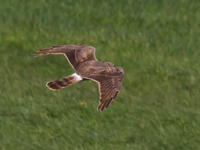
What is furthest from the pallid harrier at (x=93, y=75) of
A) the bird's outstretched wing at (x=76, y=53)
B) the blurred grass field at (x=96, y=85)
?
the blurred grass field at (x=96, y=85)

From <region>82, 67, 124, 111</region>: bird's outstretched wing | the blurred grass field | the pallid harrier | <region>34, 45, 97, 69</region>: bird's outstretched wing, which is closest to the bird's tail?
the pallid harrier

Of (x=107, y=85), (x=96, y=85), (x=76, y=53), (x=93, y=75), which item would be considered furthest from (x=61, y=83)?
(x=96, y=85)

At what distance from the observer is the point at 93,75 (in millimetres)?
8117

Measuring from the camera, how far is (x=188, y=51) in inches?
513

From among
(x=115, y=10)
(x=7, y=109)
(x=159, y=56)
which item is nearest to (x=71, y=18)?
(x=115, y=10)

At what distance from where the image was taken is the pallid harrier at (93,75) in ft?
24.9

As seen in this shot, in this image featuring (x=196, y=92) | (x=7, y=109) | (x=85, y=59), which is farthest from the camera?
(x=196, y=92)

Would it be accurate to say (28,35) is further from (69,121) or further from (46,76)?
(69,121)

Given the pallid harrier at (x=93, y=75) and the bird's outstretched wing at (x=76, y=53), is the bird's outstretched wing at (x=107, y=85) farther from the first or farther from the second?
the bird's outstretched wing at (x=76, y=53)

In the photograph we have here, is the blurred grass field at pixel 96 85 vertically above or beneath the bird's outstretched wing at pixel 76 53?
beneath

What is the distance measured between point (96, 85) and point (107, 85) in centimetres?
335

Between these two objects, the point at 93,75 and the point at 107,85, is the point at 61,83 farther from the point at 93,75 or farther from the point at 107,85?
the point at 107,85

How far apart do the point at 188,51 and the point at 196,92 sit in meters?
2.16

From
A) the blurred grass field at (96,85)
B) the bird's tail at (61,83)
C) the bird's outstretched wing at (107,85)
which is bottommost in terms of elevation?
the blurred grass field at (96,85)
